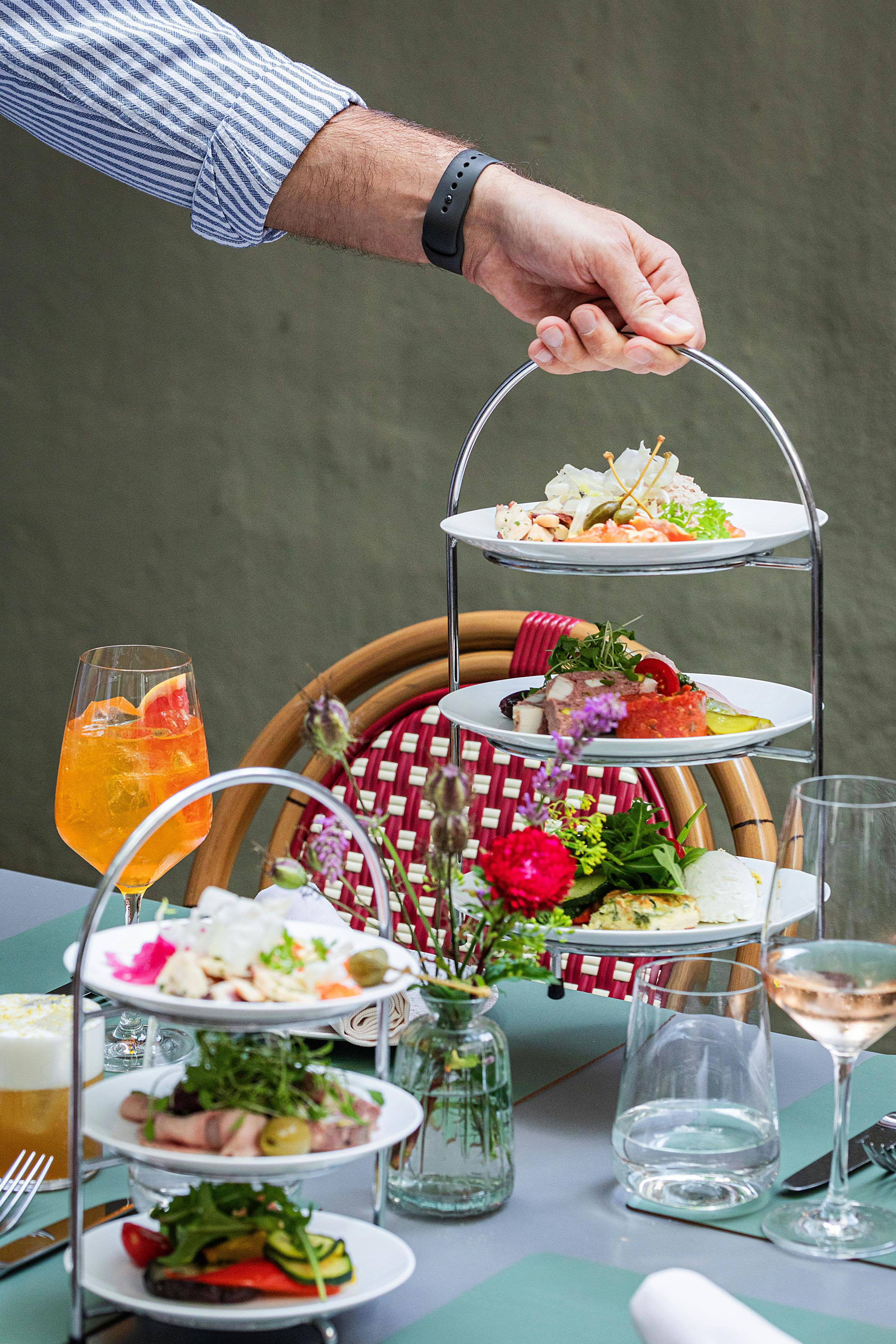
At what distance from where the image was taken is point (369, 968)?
2.25ft

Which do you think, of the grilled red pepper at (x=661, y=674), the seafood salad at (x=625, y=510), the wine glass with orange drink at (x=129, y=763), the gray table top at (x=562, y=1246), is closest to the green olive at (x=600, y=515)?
the seafood salad at (x=625, y=510)

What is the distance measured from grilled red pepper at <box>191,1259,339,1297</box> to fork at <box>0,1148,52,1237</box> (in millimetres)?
A: 205

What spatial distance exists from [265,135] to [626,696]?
620 mm

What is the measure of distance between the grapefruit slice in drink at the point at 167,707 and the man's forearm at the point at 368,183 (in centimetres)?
47

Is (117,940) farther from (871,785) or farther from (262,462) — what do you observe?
(262,462)

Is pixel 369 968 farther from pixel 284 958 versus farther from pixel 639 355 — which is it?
pixel 639 355

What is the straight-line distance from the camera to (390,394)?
2.92 m

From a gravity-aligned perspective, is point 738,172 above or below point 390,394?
above

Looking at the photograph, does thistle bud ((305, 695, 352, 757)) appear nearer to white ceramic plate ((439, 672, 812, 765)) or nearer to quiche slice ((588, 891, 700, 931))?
white ceramic plate ((439, 672, 812, 765))

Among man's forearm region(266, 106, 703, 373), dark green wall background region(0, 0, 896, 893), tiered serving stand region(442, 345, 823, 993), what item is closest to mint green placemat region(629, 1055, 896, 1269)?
tiered serving stand region(442, 345, 823, 993)

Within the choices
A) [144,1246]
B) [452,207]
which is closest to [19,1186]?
[144,1246]

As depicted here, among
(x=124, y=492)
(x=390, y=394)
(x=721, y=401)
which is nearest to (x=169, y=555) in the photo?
(x=124, y=492)

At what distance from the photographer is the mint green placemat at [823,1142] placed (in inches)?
32.7

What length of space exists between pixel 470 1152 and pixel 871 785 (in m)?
0.33
